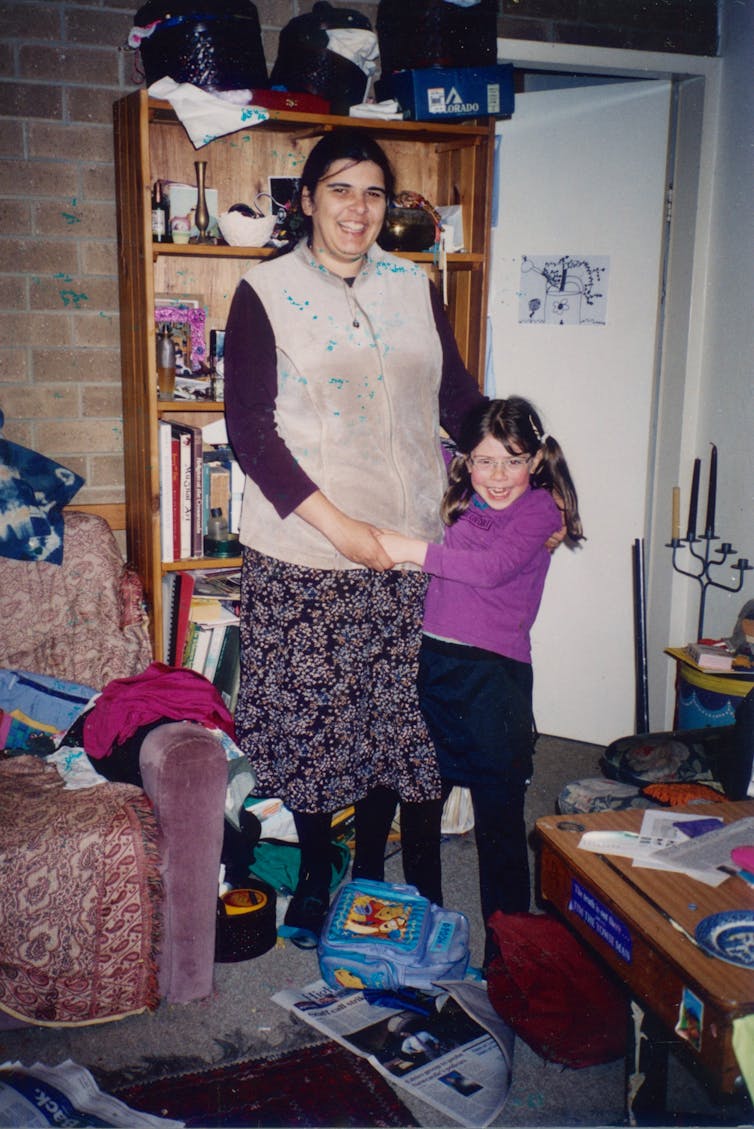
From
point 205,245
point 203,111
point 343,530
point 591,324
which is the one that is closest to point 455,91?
point 203,111

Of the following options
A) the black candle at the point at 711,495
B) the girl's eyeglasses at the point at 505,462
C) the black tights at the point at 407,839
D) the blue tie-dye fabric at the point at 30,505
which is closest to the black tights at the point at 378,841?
the black tights at the point at 407,839

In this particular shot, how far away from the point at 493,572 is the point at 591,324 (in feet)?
5.05

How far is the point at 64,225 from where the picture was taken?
2426 mm

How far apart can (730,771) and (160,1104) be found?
119cm

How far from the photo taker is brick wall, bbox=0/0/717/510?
92.4 inches

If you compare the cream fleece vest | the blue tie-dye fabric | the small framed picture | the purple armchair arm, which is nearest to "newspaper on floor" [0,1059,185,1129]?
the purple armchair arm

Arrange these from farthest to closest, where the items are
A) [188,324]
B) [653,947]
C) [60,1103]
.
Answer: [188,324] → [60,1103] → [653,947]

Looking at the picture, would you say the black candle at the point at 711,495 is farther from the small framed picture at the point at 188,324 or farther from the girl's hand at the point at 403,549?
the small framed picture at the point at 188,324

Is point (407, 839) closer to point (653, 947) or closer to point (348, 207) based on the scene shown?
point (653, 947)

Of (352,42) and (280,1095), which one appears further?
(352,42)

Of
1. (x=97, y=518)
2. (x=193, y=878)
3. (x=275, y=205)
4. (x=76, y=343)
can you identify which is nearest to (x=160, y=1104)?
(x=193, y=878)

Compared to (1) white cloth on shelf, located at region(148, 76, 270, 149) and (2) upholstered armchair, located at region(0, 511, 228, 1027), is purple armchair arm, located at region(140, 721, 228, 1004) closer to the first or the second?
(2) upholstered armchair, located at region(0, 511, 228, 1027)

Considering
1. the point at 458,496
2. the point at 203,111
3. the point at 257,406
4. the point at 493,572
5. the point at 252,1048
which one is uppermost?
the point at 203,111

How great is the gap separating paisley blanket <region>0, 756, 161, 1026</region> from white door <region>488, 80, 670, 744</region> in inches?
71.8
